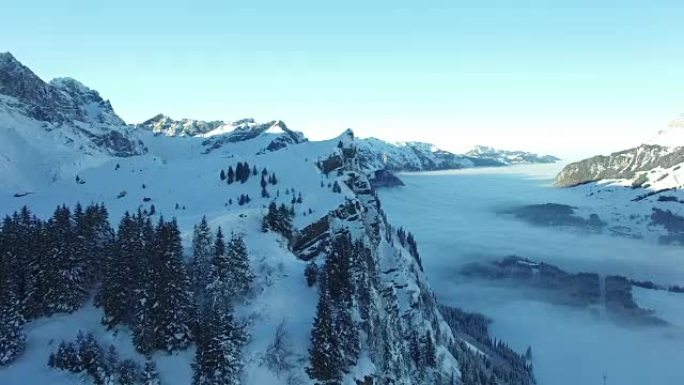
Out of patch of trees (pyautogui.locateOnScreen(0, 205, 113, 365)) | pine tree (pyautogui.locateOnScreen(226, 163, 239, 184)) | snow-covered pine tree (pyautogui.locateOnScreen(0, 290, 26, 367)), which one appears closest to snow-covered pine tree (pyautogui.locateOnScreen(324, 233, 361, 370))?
patch of trees (pyautogui.locateOnScreen(0, 205, 113, 365))

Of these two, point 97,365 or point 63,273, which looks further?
point 63,273

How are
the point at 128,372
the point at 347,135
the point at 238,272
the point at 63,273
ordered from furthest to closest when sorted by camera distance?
the point at 347,135, the point at 238,272, the point at 63,273, the point at 128,372

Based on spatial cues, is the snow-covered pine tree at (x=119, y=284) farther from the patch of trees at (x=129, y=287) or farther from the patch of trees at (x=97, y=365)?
the patch of trees at (x=97, y=365)

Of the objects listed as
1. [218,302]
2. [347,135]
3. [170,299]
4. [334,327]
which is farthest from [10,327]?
[347,135]

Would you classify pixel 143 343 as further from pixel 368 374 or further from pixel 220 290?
pixel 368 374

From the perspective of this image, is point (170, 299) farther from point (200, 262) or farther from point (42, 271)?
point (42, 271)

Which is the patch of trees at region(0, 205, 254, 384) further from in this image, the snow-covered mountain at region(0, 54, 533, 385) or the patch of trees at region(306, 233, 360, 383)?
the patch of trees at region(306, 233, 360, 383)

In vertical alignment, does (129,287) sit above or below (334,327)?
above

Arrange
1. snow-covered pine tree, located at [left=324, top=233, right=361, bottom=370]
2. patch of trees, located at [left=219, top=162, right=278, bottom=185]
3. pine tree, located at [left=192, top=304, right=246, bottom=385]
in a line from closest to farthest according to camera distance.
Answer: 1. pine tree, located at [left=192, top=304, right=246, bottom=385]
2. snow-covered pine tree, located at [left=324, top=233, right=361, bottom=370]
3. patch of trees, located at [left=219, top=162, right=278, bottom=185]
